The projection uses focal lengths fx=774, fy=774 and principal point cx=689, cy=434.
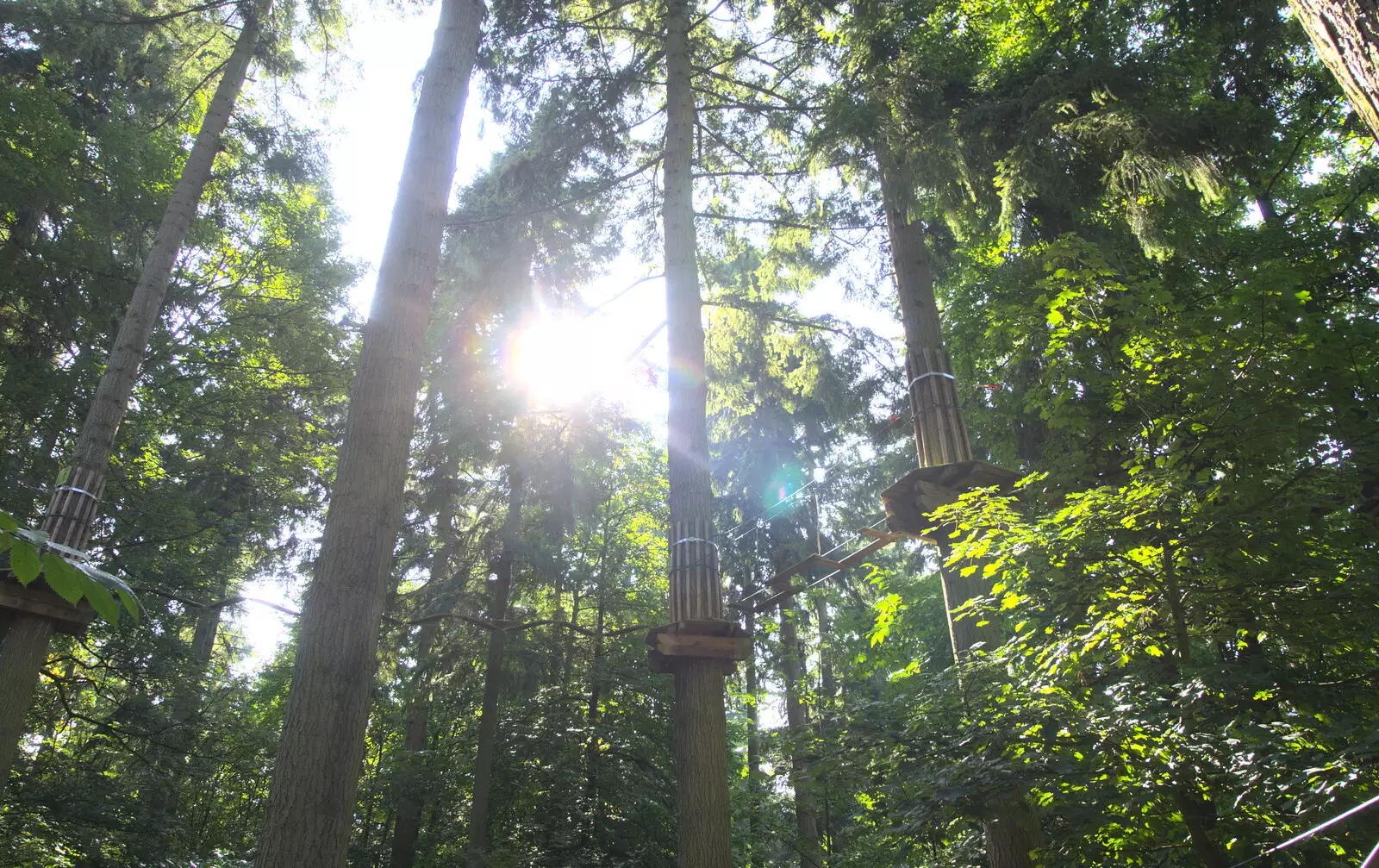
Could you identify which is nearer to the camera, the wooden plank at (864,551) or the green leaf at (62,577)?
the green leaf at (62,577)

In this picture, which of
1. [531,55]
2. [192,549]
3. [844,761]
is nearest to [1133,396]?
[844,761]

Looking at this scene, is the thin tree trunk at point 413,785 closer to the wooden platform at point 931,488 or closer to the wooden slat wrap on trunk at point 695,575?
the wooden slat wrap on trunk at point 695,575

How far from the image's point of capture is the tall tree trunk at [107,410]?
6.86m

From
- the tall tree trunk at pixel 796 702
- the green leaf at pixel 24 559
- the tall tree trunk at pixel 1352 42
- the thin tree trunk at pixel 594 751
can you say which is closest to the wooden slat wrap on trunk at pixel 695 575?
the thin tree trunk at pixel 594 751

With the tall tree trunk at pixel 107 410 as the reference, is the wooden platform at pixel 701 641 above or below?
below

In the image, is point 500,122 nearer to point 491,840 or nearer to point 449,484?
point 449,484

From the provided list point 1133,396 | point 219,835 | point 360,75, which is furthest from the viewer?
point 219,835

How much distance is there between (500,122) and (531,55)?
0.88 m

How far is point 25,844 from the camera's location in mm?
7527

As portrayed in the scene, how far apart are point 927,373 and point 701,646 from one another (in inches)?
120

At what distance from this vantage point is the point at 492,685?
37.1 feet

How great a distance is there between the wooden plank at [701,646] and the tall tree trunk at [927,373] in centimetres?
176

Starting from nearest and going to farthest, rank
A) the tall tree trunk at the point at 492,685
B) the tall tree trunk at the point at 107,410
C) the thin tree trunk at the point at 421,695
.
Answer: the tall tree trunk at the point at 107,410, the tall tree trunk at the point at 492,685, the thin tree trunk at the point at 421,695

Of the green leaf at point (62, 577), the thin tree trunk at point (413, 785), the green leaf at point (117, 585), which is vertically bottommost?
the green leaf at point (62, 577)
